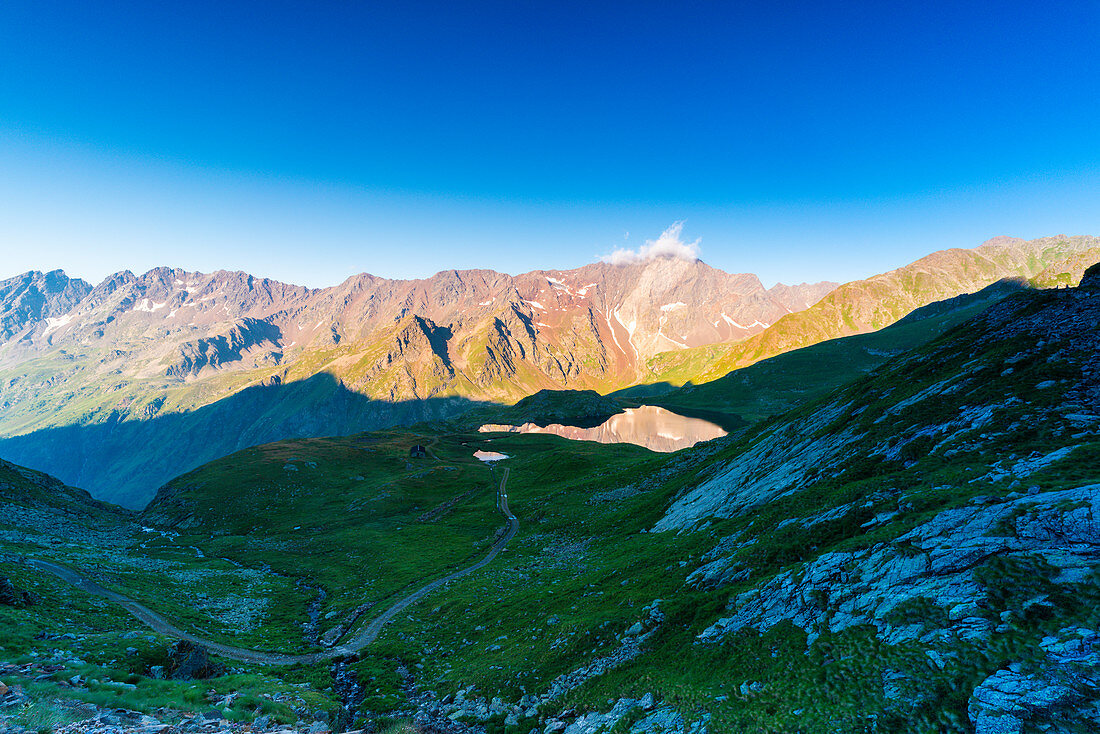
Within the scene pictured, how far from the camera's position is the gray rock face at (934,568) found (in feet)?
45.8

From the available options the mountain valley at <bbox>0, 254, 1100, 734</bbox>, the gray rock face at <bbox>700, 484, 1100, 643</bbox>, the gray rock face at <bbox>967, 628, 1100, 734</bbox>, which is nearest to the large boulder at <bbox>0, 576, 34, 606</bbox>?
the mountain valley at <bbox>0, 254, 1100, 734</bbox>

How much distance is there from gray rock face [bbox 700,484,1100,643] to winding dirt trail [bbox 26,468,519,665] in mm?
34075

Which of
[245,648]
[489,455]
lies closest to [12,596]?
[245,648]

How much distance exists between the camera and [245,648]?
3706 cm

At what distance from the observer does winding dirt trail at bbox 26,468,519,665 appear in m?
35.5

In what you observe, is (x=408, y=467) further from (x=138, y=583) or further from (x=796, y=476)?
(x=796, y=476)

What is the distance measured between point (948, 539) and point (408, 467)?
5830 inches

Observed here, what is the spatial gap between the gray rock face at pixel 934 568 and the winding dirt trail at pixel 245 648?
3408 cm

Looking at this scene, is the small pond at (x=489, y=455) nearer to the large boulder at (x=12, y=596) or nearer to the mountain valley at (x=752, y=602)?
the mountain valley at (x=752, y=602)

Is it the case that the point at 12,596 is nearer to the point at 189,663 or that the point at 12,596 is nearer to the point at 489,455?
the point at 189,663

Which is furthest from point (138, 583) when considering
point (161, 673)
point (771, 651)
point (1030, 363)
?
point (1030, 363)

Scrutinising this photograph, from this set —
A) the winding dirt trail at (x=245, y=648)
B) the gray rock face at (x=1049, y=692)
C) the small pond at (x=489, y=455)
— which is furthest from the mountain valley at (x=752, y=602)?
the small pond at (x=489, y=455)

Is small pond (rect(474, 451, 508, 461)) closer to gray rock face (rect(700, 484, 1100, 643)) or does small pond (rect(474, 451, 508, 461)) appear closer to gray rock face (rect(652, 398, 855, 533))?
gray rock face (rect(652, 398, 855, 533))

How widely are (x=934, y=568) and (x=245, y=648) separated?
5004 cm
